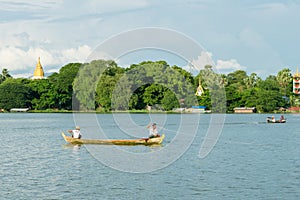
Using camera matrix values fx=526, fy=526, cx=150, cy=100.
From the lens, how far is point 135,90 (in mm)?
101562

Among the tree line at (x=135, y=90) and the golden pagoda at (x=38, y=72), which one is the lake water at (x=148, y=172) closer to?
the tree line at (x=135, y=90)

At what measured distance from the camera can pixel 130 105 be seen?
10544 cm

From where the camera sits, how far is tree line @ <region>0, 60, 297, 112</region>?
97.7m

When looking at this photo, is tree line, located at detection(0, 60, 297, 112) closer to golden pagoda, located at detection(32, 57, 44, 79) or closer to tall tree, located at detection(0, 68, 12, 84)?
tall tree, located at detection(0, 68, 12, 84)

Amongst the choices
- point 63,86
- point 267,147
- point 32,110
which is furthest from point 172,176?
point 32,110

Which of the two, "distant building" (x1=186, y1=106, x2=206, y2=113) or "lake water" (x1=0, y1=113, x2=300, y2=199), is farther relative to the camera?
"distant building" (x1=186, y1=106, x2=206, y2=113)

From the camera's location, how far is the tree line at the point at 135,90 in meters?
97.7

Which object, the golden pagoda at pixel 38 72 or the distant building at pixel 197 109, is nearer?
the distant building at pixel 197 109

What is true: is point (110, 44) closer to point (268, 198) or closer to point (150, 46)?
point (150, 46)

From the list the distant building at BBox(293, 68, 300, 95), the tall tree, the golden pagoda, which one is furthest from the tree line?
the golden pagoda

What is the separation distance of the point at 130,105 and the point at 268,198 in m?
85.8

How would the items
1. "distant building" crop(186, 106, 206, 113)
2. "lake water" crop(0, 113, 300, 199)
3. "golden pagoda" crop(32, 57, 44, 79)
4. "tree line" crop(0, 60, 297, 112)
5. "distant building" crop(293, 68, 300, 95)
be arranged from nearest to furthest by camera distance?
"lake water" crop(0, 113, 300, 199)
"tree line" crop(0, 60, 297, 112)
"distant building" crop(186, 106, 206, 113)
"distant building" crop(293, 68, 300, 95)
"golden pagoda" crop(32, 57, 44, 79)

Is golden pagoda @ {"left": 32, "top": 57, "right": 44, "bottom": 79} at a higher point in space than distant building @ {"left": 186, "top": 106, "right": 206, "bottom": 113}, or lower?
higher

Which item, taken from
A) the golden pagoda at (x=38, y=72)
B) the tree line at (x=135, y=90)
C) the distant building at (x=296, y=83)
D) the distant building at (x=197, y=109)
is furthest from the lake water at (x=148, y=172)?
the golden pagoda at (x=38, y=72)
